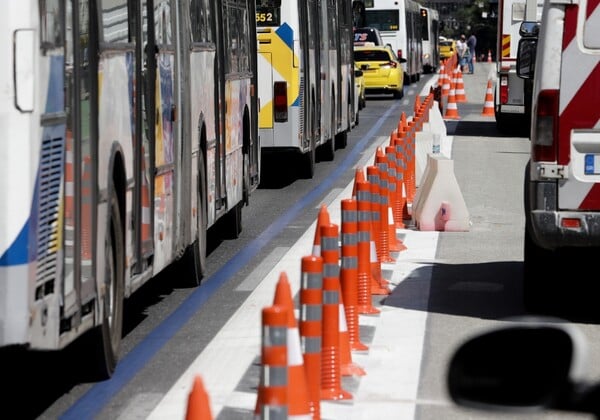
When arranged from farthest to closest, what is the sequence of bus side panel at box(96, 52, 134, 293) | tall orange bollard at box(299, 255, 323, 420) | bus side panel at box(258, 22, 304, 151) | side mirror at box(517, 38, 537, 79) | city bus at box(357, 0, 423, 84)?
city bus at box(357, 0, 423, 84), bus side panel at box(258, 22, 304, 151), side mirror at box(517, 38, 537, 79), bus side panel at box(96, 52, 134, 293), tall orange bollard at box(299, 255, 323, 420)

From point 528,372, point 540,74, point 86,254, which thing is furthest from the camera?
point 540,74

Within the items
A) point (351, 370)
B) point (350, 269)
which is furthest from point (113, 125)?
point (350, 269)

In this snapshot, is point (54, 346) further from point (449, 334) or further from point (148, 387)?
point (449, 334)

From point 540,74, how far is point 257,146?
709cm

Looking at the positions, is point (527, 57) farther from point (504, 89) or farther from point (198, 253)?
point (504, 89)

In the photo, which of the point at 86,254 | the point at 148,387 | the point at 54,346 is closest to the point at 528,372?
the point at 54,346

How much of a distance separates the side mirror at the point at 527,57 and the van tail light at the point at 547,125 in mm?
1663

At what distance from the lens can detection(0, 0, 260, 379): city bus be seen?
5.88m

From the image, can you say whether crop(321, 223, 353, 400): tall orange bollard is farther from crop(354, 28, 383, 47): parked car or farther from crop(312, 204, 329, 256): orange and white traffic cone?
crop(354, 28, 383, 47): parked car

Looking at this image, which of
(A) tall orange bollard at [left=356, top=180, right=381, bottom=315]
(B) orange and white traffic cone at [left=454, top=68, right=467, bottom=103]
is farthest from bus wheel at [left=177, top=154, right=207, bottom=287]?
(B) orange and white traffic cone at [left=454, top=68, right=467, bottom=103]

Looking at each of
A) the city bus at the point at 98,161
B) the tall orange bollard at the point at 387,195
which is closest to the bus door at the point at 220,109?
the city bus at the point at 98,161

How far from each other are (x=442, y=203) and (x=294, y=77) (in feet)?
16.0

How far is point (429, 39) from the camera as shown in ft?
250

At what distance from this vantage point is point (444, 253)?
1338 centimetres
